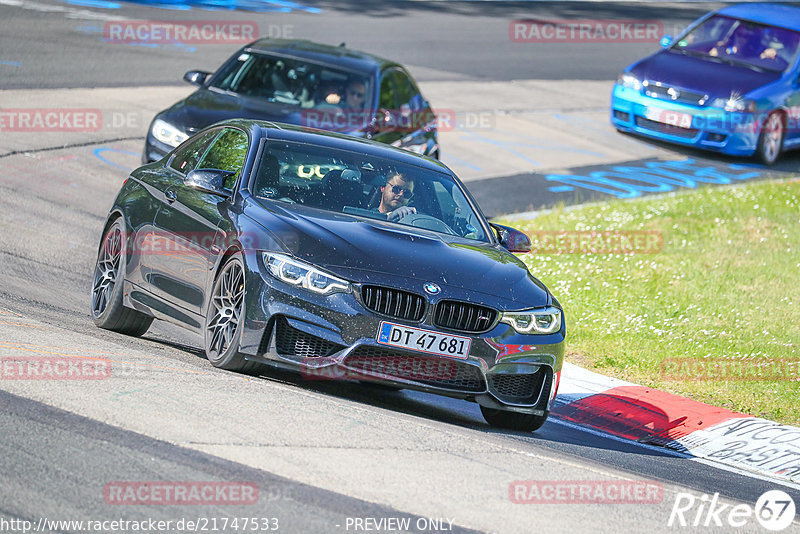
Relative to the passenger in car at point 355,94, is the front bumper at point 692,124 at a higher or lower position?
lower

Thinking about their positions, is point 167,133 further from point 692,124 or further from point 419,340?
point 692,124

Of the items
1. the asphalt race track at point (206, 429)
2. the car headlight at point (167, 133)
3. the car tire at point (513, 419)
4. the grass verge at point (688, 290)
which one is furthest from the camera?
the car headlight at point (167, 133)

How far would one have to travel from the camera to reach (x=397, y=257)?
7629mm

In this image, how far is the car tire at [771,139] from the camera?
21109mm

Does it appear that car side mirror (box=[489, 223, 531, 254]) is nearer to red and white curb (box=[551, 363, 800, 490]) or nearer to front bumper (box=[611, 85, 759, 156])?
red and white curb (box=[551, 363, 800, 490])

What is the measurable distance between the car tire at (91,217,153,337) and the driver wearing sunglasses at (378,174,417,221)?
1.87 meters

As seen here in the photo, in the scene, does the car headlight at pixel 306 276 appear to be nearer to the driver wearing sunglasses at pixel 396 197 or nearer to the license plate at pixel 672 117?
the driver wearing sunglasses at pixel 396 197

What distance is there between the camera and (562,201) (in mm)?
17312

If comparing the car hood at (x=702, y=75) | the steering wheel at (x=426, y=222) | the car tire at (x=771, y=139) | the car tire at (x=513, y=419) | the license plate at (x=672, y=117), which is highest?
the steering wheel at (x=426, y=222)

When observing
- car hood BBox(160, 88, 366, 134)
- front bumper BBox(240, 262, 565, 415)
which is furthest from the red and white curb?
car hood BBox(160, 88, 366, 134)

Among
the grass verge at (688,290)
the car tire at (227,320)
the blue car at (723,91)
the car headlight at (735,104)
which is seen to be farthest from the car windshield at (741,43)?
the car tire at (227,320)

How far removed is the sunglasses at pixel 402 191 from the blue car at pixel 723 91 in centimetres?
1293

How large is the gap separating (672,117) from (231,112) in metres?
9.27

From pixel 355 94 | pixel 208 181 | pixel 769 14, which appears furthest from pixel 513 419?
pixel 769 14
